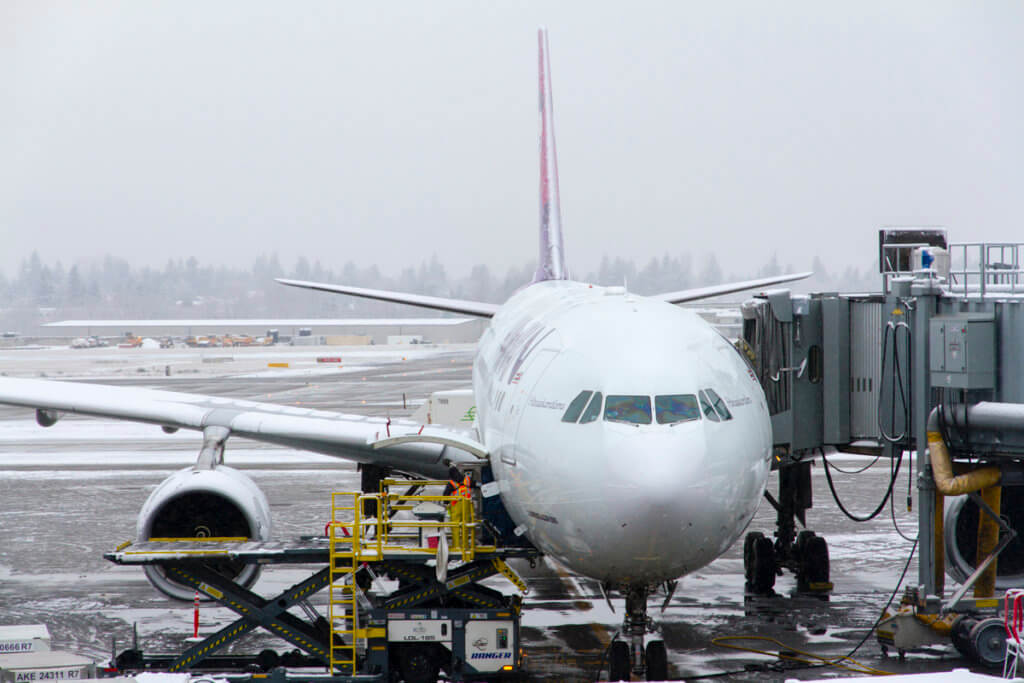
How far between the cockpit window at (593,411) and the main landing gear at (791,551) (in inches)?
285

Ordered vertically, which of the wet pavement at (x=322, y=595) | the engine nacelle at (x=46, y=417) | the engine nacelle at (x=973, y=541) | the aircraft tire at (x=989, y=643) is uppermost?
the engine nacelle at (x=46, y=417)

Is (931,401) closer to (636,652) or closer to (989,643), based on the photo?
(989,643)

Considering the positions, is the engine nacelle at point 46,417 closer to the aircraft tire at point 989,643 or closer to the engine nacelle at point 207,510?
the engine nacelle at point 207,510

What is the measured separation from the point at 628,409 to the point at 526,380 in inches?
65.5

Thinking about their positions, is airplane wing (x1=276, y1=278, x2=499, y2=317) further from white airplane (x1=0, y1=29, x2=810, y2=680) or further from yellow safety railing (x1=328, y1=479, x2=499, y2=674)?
yellow safety railing (x1=328, y1=479, x2=499, y2=674)

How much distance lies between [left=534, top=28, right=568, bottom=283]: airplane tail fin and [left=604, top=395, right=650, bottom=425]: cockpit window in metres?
10.8

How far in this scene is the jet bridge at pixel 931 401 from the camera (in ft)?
39.6

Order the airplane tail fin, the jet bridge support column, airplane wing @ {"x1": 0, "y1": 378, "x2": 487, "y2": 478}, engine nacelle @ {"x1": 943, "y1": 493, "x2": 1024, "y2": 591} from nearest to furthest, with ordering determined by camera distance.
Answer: the jet bridge support column
engine nacelle @ {"x1": 943, "y1": 493, "x2": 1024, "y2": 591}
airplane wing @ {"x1": 0, "y1": 378, "x2": 487, "y2": 478}
the airplane tail fin

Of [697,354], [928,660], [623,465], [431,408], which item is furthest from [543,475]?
[431,408]

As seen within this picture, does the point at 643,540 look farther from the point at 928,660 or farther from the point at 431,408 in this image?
the point at 431,408

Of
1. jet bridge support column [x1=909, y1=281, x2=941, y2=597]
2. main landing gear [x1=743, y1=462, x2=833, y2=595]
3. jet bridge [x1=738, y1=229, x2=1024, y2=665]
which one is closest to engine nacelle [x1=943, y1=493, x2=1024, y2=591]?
jet bridge [x1=738, y1=229, x2=1024, y2=665]

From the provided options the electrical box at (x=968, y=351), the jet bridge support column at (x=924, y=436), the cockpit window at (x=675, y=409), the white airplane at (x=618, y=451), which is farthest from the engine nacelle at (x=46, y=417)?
the electrical box at (x=968, y=351)

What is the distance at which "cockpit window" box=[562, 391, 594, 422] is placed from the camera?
9.51 m

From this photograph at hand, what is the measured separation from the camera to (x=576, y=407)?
9.55 m
